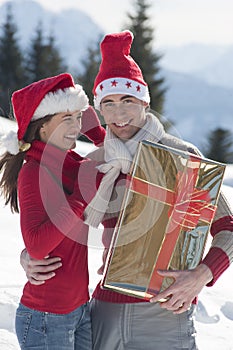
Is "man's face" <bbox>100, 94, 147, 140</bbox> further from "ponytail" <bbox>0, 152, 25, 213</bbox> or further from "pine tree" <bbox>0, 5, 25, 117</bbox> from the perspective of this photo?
"pine tree" <bbox>0, 5, 25, 117</bbox>

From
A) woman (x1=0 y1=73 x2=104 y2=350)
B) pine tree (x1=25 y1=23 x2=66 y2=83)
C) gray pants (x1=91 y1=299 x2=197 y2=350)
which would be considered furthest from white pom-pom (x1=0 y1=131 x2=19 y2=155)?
pine tree (x1=25 y1=23 x2=66 y2=83)

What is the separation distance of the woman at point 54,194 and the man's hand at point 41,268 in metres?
0.04

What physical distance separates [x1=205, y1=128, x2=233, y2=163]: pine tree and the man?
783 inches

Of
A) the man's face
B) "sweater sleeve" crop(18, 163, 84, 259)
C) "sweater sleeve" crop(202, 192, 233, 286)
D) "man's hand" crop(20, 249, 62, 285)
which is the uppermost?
the man's face

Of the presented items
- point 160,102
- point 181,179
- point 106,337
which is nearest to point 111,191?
point 181,179

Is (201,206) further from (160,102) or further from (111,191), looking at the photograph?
(160,102)

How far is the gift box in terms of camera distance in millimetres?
1977

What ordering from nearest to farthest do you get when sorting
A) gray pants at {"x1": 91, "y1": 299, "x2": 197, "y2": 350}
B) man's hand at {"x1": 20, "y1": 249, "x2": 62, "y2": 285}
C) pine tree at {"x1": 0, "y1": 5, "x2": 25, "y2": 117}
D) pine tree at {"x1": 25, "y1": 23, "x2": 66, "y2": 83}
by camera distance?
man's hand at {"x1": 20, "y1": 249, "x2": 62, "y2": 285} < gray pants at {"x1": 91, "y1": 299, "x2": 197, "y2": 350} < pine tree at {"x1": 25, "y1": 23, "x2": 66, "y2": 83} < pine tree at {"x1": 0, "y1": 5, "x2": 25, "y2": 117}

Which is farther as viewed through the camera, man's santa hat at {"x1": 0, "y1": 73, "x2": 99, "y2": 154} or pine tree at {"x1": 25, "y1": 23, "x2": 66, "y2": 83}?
pine tree at {"x1": 25, "y1": 23, "x2": 66, "y2": 83}

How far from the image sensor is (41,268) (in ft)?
6.87

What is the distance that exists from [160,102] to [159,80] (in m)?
1.06

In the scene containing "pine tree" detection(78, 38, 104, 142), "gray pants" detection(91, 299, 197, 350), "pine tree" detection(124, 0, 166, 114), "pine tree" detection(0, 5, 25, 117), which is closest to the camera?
"gray pants" detection(91, 299, 197, 350)

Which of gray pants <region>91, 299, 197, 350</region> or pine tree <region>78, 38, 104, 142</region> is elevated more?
gray pants <region>91, 299, 197, 350</region>

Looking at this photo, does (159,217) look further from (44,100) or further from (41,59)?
(41,59)
